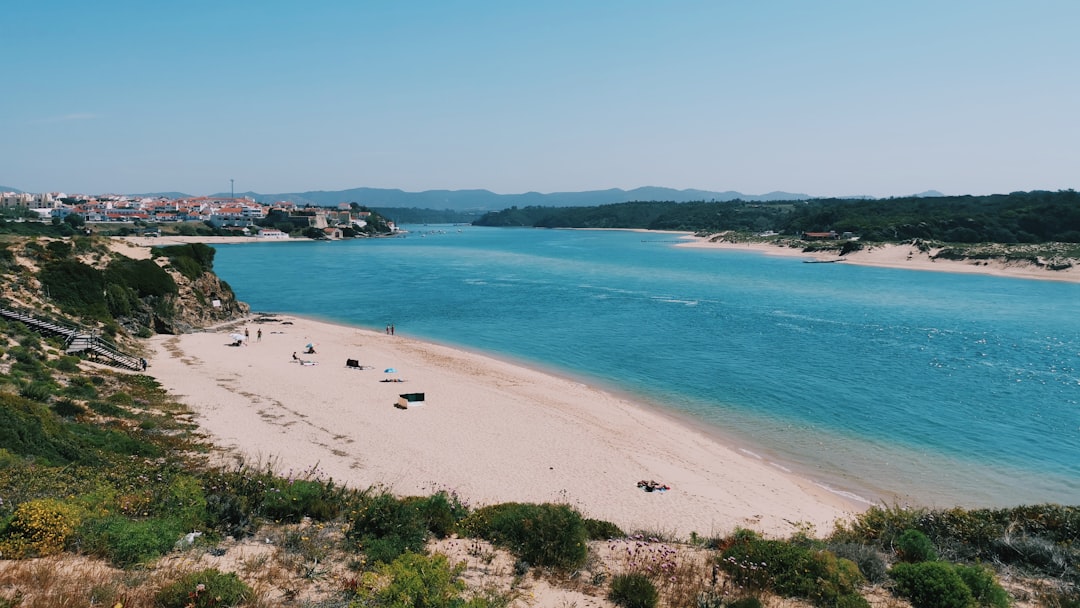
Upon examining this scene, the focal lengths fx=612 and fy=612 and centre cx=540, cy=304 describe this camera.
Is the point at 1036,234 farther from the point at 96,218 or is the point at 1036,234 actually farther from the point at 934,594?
the point at 96,218

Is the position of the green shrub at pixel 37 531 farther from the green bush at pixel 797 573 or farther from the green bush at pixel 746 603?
the green bush at pixel 797 573

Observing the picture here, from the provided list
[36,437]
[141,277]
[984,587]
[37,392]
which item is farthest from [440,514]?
[141,277]

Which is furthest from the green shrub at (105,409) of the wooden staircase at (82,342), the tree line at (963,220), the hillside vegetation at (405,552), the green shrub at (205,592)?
the tree line at (963,220)

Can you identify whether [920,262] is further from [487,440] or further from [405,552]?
[405,552]

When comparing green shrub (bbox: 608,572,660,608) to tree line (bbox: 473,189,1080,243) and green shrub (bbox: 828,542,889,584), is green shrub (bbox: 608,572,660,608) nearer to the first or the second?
green shrub (bbox: 828,542,889,584)

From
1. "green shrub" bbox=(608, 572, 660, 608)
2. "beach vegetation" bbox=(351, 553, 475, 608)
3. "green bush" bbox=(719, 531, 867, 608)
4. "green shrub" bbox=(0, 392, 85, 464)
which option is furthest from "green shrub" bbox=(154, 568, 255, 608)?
"green shrub" bbox=(0, 392, 85, 464)
